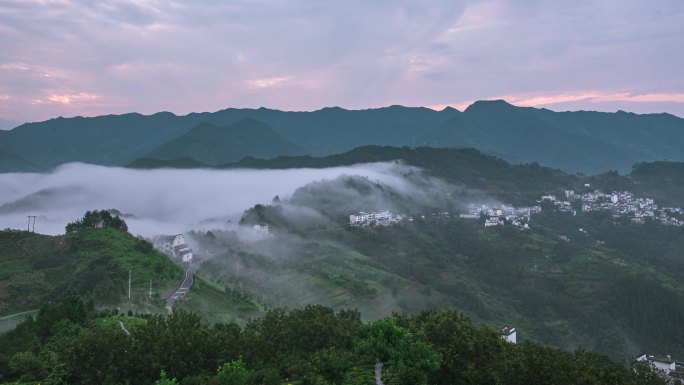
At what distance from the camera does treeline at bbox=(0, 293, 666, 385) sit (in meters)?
16.5

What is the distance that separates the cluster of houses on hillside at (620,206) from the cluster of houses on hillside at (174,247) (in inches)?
3934

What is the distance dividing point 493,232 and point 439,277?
1205 inches

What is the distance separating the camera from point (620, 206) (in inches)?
5103

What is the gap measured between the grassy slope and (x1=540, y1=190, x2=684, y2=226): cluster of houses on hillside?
111 m

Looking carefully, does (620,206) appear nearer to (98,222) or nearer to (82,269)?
(98,222)

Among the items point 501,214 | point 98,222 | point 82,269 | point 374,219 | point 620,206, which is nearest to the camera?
point 82,269

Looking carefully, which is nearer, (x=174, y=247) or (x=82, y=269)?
(x=82, y=269)

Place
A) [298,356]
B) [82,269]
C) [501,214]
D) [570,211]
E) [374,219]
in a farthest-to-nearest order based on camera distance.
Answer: [570,211]
[501,214]
[374,219]
[82,269]
[298,356]

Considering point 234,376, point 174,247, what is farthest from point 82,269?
point 234,376

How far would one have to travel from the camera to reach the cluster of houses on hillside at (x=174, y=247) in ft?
192

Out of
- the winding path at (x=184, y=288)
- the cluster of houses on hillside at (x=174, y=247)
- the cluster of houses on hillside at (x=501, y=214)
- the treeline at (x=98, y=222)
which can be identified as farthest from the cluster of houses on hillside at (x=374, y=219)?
the treeline at (x=98, y=222)

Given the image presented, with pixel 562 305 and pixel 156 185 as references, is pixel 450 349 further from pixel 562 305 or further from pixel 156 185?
pixel 156 185

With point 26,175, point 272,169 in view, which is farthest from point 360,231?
point 26,175

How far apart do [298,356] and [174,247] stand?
45.4m
